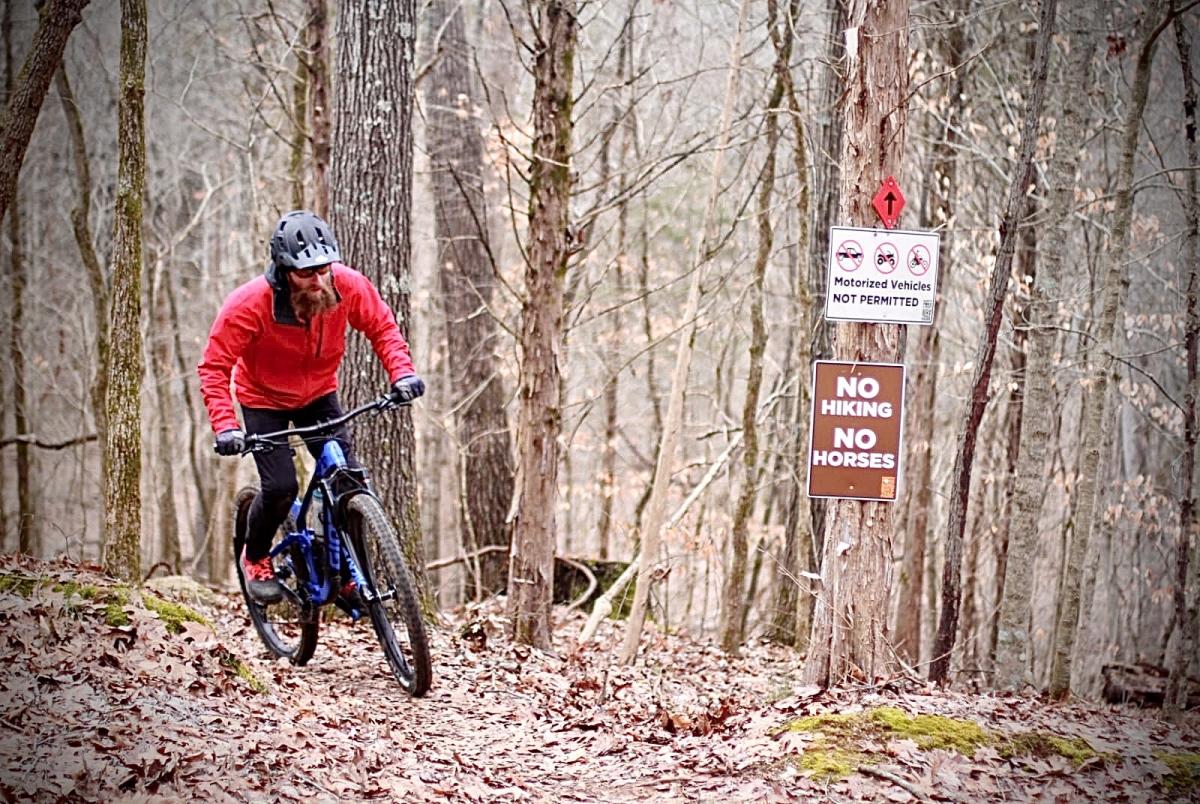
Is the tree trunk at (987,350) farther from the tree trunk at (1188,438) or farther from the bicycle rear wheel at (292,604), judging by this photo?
the bicycle rear wheel at (292,604)

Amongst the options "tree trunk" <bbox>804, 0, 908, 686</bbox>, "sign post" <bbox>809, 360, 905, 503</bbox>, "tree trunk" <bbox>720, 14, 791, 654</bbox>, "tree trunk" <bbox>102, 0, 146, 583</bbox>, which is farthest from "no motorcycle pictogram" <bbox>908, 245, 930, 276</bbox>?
"tree trunk" <bbox>102, 0, 146, 583</bbox>

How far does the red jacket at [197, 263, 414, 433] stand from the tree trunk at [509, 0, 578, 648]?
1639 mm

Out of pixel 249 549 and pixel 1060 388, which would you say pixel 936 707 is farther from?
pixel 1060 388

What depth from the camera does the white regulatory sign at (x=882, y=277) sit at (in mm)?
5855

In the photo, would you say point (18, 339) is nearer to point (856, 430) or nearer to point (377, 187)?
point (377, 187)

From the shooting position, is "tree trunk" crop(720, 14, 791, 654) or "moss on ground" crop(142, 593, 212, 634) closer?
"moss on ground" crop(142, 593, 212, 634)

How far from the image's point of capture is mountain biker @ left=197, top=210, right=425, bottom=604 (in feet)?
19.2

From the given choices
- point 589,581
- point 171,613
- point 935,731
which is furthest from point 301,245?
point 589,581

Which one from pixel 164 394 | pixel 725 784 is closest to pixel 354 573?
pixel 725 784

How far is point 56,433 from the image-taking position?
2416cm

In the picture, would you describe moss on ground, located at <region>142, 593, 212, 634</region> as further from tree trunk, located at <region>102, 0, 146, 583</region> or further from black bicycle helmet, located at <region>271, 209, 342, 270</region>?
black bicycle helmet, located at <region>271, 209, 342, 270</region>

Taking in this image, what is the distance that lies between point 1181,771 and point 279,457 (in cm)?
524

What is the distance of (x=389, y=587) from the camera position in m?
6.30

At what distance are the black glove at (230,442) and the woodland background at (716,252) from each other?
205cm
